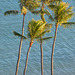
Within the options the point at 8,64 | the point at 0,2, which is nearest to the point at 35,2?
the point at 8,64

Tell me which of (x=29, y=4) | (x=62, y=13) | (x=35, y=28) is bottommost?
(x=35, y=28)

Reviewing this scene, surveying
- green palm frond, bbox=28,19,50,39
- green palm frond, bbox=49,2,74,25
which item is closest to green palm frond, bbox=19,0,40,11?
green palm frond, bbox=49,2,74,25

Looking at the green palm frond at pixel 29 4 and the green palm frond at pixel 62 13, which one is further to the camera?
the green palm frond at pixel 29 4

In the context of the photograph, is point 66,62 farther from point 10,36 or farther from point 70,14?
point 70,14

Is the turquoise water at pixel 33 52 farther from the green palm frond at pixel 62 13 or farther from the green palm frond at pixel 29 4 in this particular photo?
the green palm frond at pixel 62 13

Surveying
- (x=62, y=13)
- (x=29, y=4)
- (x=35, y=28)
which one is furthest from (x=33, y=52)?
(x=35, y=28)

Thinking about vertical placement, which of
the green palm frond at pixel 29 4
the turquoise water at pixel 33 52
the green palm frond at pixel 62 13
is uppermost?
the green palm frond at pixel 29 4

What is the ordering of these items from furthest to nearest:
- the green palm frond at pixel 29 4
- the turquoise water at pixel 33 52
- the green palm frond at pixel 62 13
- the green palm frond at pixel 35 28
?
the turquoise water at pixel 33 52, the green palm frond at pixel 29 4, the green palm frond at pixel 62 13, the green palm frond at pixel 35 28

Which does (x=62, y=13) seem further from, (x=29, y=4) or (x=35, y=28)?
(x=29, y=4)

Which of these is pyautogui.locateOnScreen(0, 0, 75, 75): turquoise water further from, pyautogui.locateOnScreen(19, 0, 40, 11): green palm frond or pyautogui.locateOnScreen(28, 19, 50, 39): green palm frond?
pyautogui.locateOnScreen(28, 19, 50, 39): green palm frond

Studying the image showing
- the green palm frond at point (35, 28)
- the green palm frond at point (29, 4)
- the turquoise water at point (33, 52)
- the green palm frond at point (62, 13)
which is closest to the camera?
the green palm frond at point (35, 28)

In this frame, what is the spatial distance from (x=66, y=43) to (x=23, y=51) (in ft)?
40.2

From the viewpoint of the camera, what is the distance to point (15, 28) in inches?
3147

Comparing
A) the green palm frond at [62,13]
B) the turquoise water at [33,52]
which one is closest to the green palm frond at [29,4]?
the green palm frond at [62,13]
